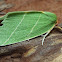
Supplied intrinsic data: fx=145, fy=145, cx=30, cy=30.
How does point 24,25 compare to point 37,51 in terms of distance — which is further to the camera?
point 24,25

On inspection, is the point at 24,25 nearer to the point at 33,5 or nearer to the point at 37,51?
the point at 37,51

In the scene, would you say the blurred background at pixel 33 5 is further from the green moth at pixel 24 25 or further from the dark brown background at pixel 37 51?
the dark brown background at pixel 37 51

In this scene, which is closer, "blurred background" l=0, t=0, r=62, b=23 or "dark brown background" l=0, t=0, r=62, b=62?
"dark brown background" l=0, t=0, r=62, b=62

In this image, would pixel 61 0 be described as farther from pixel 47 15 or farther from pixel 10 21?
pixel 10 21

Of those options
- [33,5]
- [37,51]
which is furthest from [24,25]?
[33,5]

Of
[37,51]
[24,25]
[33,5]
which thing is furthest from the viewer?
[33,5]

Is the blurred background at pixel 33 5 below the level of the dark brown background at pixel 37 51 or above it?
above

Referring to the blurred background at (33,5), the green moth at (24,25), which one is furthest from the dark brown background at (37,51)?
the blurred background at (33,5)

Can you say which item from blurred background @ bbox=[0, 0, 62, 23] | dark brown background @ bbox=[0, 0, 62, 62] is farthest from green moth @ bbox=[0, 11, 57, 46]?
blurred background @ bbox=[0, 0, 62, 23]

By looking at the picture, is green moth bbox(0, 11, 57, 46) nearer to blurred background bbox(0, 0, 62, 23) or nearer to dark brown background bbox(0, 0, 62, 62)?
dark brown background bbox(0, 0, 62, 62)
